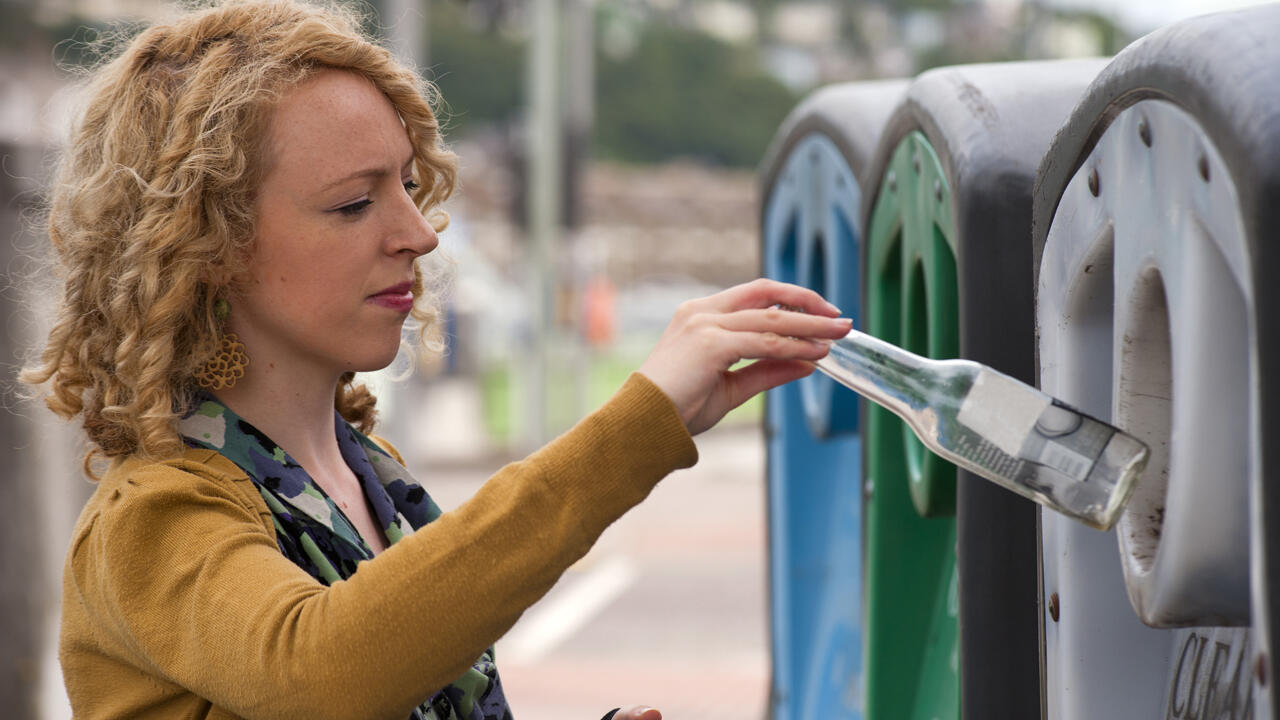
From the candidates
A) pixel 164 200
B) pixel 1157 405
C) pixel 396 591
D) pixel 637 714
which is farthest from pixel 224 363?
pixel 1157 405

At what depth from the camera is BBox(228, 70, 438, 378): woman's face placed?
1356 mm

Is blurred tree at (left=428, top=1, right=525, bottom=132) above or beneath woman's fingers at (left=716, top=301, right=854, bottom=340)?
beneath

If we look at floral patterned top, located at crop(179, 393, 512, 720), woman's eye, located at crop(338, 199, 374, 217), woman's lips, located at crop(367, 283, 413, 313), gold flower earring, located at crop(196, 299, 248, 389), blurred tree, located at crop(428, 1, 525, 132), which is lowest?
blurred tree, located at crop(428, 1, 525, 132)

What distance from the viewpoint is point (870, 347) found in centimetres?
120

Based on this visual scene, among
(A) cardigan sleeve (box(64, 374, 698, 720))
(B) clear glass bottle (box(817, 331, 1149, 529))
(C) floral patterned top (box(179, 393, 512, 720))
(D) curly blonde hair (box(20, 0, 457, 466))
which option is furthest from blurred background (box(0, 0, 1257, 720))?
(B) clear glass bottle (box(817, 331, 1149, 529))

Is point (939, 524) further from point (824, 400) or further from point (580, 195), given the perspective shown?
point (580, 195)

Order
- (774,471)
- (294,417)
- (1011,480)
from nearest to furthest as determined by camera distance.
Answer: (1011,480), (294,417), (774,471)

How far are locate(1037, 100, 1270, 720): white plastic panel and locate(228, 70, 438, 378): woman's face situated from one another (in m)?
0.59

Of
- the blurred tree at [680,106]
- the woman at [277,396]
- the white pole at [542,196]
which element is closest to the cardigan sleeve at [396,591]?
the woman at [277,396]

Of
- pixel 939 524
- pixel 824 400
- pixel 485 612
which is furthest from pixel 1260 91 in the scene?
pixel 824 400

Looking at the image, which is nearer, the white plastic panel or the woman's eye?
the white plastic panel

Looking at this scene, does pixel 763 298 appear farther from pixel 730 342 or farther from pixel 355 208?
pixel 355 208

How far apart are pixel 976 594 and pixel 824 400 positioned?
3.13 feet

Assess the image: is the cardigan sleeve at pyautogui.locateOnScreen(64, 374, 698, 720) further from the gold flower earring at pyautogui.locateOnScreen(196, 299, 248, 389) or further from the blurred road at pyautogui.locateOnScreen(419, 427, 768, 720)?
the blurred road at pyautogui.locateOnScreen(419, 427, 768, 720)
